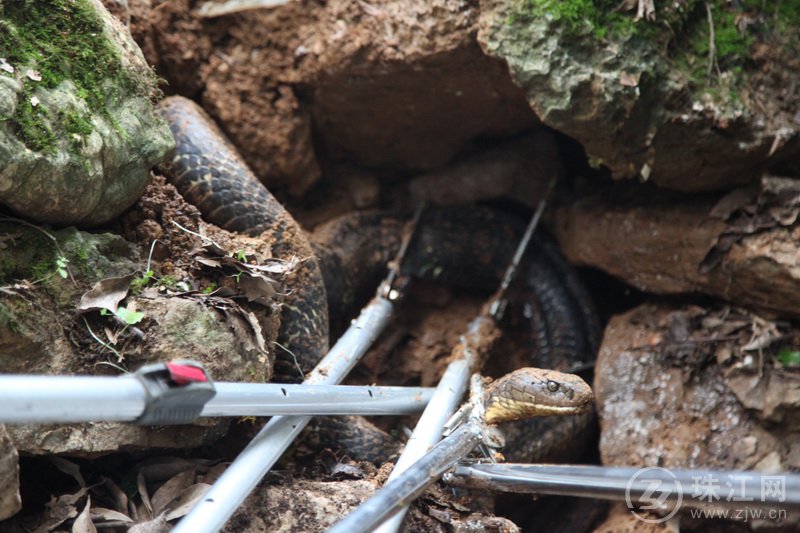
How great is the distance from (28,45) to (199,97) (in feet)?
5.42

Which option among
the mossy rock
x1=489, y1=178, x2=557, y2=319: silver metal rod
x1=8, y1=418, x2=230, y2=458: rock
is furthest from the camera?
x1=489, y1=178, x2=557, y2=319: silver metal rod

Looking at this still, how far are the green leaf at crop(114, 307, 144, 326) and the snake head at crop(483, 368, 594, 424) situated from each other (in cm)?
160

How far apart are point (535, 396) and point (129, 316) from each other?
1.79m

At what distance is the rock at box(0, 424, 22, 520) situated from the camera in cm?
211

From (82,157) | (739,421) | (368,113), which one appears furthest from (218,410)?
(739,421)

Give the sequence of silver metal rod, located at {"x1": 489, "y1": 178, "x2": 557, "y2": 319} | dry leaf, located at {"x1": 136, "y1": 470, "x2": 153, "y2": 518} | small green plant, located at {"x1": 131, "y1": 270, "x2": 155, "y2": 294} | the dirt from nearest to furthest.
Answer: dry leaf, located at {"x1": 136, "y1": 470, "x2": 153, "y2": 518} < small green plant, located at {"x1": 131, "y1": 270, "x2": 155, "y2": 294} < the dirt < silver metal rod, located at {"x1": 489, "y1": 178, "x2": 557, "y2": 319}

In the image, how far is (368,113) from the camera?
4.46 meters

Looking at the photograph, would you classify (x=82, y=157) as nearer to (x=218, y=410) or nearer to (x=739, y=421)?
(x=218, y=410)

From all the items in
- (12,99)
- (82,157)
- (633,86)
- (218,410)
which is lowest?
(218,410)

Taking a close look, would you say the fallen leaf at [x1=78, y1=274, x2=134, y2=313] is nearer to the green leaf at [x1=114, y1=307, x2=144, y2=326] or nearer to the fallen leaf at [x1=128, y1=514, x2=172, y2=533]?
the green leaf at [x1=114, y1=307, x2=144, y2=326]

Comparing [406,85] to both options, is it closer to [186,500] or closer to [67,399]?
A: [186,500]

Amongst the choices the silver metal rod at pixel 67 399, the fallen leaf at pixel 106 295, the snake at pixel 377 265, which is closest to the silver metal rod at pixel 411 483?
the snake at pixel 377 265

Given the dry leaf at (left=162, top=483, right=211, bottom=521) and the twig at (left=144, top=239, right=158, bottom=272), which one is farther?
the twig at (left=144, top=239, right=158, bottom=272)

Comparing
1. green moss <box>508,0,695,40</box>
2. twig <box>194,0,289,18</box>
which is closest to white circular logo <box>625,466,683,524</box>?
green moss <box>508,0,695,40</box>
